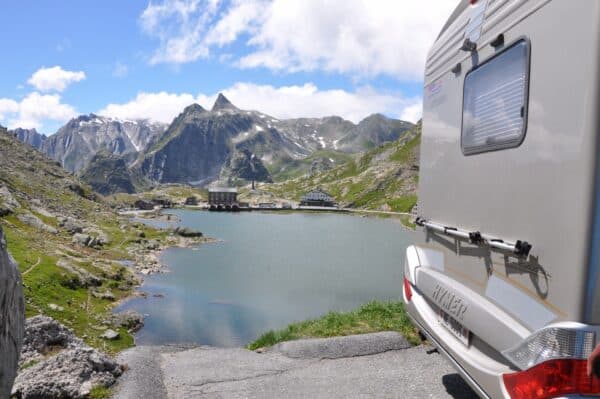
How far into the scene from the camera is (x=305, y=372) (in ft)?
34.6

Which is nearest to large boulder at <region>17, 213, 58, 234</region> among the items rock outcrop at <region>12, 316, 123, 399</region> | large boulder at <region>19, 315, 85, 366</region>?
large boulder at <region>19, 315, 85, 366</region>

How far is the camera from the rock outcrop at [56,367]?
8633 mm

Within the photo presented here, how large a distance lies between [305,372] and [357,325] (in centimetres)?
350

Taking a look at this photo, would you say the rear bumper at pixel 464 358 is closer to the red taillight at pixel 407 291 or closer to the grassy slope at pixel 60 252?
the red taillight at pixel 407 291

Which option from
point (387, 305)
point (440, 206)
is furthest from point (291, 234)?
point (440, 206)

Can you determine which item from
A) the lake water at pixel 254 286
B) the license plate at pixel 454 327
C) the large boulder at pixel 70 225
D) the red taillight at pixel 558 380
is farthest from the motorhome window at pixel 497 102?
the large boulder at pixel 70 225

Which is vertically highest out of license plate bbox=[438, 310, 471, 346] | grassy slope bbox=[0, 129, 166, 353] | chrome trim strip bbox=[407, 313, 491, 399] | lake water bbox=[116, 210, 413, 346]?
license plate bbox=[438, 310, 471, 346]

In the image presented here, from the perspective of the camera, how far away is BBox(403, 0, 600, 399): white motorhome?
4238 millimetres

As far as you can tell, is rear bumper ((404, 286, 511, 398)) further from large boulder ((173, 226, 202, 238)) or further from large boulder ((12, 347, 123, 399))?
large boulder ((173, 226, 202, 238))

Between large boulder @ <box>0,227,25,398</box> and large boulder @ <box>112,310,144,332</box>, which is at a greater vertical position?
large boulder @ <box>0,227,25,398</box>

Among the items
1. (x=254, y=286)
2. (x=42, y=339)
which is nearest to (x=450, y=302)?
(x=42, y=339)

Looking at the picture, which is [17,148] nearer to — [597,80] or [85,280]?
[85,280]

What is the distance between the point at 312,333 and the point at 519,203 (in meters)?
9.46

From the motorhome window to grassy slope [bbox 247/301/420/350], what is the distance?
23.3ft
